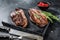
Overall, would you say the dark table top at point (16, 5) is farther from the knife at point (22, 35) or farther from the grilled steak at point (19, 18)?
the knife at point (22, 35)

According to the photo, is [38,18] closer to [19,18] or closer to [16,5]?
[19,18]

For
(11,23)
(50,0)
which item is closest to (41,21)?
(11,23)

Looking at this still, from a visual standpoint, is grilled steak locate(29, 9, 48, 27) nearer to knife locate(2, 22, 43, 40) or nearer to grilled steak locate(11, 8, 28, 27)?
grilled steak locate(11, 8, 28, 27)

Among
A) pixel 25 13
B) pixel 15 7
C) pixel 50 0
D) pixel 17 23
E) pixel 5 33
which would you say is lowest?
pixel 5 33

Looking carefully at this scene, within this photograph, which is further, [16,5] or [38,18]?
[16,5]

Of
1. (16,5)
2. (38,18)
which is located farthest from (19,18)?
(16,5)

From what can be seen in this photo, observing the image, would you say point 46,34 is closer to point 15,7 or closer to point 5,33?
point 5,33

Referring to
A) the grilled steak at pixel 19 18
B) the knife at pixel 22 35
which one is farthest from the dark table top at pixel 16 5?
the knife at pixel 22 35
